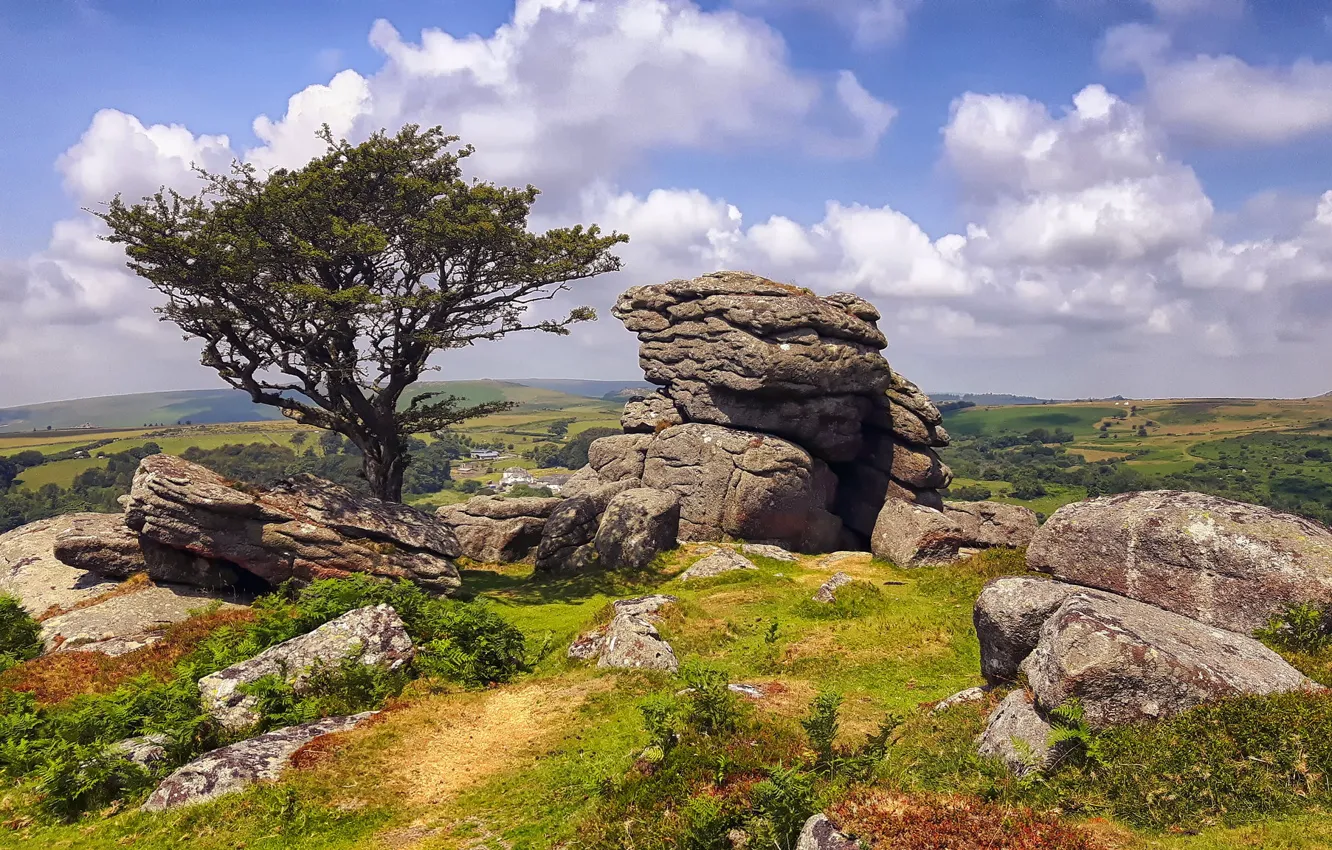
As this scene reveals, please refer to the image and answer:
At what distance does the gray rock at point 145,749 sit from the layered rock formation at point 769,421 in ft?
105

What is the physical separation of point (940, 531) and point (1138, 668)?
93.9 feet

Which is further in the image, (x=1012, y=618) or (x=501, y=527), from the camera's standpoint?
(x=501, y=527)

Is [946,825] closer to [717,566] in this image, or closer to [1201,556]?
[1201,556]

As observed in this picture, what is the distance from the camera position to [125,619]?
80.4 ft

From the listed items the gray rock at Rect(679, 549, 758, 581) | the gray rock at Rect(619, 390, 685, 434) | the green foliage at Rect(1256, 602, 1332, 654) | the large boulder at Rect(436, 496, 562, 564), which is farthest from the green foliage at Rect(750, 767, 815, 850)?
the gray rock at Rect(619, 390, 685, 434)

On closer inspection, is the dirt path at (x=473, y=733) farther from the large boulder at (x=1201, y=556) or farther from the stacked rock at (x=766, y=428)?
the stacked rock at (x=766, y=428)

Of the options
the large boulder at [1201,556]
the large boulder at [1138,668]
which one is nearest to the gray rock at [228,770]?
the large boulder at [1138,668]

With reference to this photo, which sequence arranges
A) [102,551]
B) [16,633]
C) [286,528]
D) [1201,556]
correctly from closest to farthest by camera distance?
[1201,556] < [16,633] < [102,551] < [286,528]

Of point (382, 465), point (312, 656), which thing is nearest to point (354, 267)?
point (382, 465)

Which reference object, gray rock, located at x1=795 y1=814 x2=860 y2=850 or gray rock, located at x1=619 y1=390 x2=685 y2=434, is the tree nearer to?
gray rock, located at x1=619 y1=390 x2=685 y2=434

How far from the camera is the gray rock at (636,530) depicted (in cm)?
3759

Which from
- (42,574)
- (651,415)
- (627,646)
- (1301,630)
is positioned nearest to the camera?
(1301,630)

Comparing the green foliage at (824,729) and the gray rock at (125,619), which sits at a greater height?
the green foliage at (824,729)

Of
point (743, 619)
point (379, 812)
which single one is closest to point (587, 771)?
point (379, 812)
